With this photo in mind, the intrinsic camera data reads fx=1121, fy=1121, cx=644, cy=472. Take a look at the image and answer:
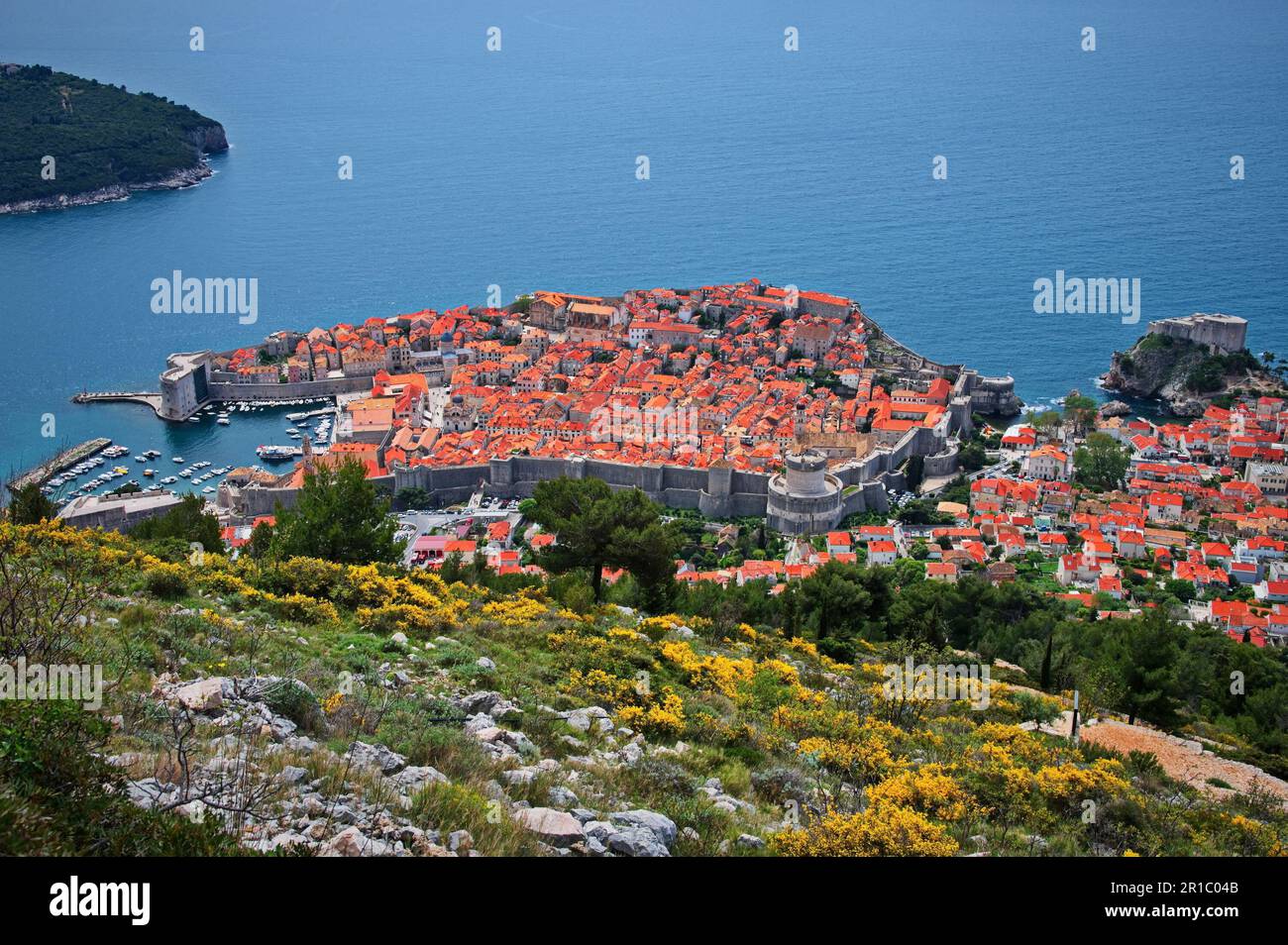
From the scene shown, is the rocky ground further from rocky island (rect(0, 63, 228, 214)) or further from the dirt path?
rocky island (rect(0, 63, 228, 214))

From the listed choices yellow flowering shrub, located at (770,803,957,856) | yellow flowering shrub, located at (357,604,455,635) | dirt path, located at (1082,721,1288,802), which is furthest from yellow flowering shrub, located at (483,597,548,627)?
dirt path, located at (1082,721,1288,802)

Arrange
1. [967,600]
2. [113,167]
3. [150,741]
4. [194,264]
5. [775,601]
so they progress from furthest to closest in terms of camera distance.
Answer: [113,167] → [194,264] → [967,600] → [775,601] → [150,741]

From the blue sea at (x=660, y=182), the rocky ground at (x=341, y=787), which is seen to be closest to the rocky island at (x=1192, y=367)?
the blue sea at (x=660, y=182)

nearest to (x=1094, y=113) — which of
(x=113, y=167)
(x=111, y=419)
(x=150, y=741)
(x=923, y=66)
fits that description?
(x=923, y=66)

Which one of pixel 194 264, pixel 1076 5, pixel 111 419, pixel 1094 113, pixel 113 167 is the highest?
pixel 1076 5
